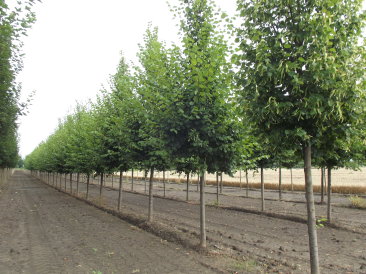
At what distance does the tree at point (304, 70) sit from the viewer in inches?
166

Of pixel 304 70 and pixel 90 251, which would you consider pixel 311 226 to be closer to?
pixel 304 70

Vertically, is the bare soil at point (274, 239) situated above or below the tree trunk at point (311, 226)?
below

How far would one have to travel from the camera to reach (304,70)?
4.54 m

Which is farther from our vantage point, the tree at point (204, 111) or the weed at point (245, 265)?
the tree at point (204, 111)

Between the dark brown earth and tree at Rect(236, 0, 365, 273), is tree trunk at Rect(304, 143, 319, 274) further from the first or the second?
the dark brown earth

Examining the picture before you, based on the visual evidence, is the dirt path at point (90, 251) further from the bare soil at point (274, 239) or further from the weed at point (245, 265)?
the bare soil at point (274, 239)

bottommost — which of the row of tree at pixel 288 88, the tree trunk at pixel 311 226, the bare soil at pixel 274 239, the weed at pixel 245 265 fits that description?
the bare soil at pixel 274 239

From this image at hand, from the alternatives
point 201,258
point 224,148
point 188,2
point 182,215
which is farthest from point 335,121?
point 182,215

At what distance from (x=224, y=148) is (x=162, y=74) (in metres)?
2.77

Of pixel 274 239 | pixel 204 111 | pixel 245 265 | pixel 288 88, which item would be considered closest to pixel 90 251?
pixel 245 265

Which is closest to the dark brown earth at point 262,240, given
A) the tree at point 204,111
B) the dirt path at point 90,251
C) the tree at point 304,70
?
the dirt path at point 90,251

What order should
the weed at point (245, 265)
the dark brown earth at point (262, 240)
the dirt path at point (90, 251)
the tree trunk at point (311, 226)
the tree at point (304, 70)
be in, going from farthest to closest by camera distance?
the dark brown earth at point (262, 240), the dirt path at point (90, 251), the weed at point (245, 265), the tree trunk at point (311, 226), the tree at point (304, 70)


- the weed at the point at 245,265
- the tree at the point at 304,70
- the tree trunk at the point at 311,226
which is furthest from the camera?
the weed at the point at 245,265

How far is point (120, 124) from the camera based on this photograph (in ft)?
38.8
